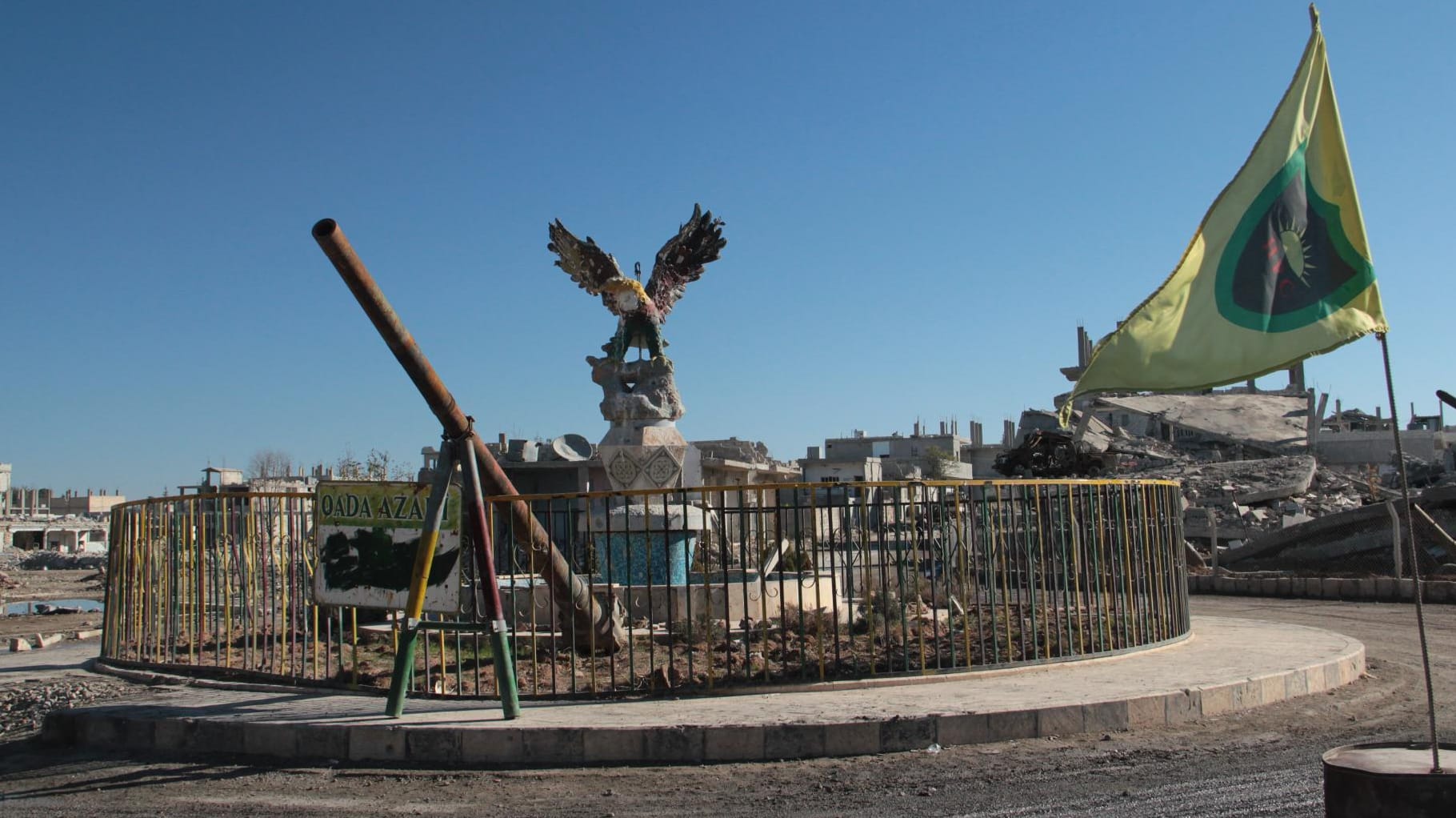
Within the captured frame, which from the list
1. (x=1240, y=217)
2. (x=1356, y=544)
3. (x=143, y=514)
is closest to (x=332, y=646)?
(x=143, y=514)

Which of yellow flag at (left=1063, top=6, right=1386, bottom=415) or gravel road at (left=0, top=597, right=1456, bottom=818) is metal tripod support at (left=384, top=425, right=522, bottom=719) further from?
yellow flag at (left=1063, top=6, right=1386, bottom=415)

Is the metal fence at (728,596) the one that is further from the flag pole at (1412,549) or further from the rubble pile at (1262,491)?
the rubble pile at (1262,491)

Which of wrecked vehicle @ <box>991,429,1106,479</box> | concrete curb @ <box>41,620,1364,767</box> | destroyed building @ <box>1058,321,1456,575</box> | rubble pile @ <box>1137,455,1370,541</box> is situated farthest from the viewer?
rubble pile @ <box>1137,455,1370,541</box>

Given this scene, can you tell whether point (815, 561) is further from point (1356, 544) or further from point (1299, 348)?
point (1356, 544)

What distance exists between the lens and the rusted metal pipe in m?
7.46

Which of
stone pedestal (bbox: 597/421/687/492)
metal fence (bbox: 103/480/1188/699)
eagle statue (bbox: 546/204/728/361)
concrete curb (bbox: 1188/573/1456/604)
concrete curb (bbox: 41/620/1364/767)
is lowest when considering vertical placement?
concrete curb (bbox: 1188/573/1456/604)

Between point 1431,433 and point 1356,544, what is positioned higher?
point 1431,433

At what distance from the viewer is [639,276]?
61.0ft

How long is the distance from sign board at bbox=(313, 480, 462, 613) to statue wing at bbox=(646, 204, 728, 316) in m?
10.3

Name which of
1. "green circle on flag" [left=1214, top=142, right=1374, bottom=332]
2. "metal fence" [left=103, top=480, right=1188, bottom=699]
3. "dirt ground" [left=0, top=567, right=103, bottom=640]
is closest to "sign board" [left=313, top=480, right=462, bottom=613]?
"metal fence" [left=103, top=480, right=1188, bottom=699]

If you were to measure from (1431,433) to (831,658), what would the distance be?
54.5m

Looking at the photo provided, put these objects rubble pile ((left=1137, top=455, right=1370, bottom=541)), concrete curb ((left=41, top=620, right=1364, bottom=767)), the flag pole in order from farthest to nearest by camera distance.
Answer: rubble pile ((left=1137, top=455, right=1370, bottom=541)) → concrete curb ((left=41, top=620, right=1364, bottom=767)) → the flag pole

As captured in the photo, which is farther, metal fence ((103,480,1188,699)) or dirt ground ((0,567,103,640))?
dirt ground ((0,567,103,640))

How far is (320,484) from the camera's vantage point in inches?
343
